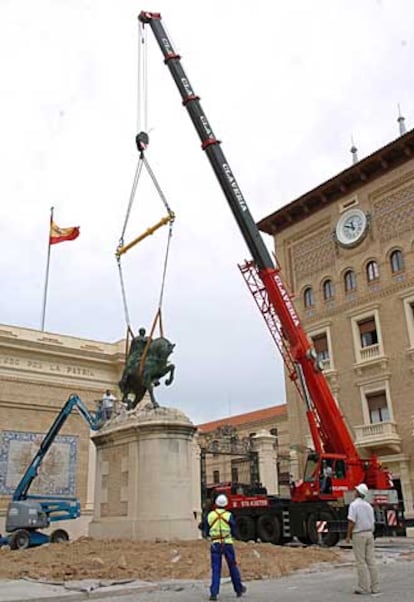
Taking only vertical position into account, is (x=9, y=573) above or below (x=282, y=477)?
below

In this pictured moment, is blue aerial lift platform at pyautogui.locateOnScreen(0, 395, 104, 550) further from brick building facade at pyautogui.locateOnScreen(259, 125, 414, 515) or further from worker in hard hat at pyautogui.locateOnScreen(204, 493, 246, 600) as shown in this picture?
brick building facade at pyautogui.locateOnScreen(259, 125, 414, 515)

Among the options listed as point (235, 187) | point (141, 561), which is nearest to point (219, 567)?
point (141, 561)

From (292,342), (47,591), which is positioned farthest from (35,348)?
(47,591)

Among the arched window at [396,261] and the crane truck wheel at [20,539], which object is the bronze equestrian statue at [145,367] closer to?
the crane truck wheel at [20,539]

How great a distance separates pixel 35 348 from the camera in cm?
3394

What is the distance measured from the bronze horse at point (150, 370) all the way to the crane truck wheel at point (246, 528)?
23.1 ft

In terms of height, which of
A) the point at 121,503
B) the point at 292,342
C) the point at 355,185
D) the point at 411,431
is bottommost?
the point at 121,503

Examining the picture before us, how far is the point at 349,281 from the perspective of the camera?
115 ft

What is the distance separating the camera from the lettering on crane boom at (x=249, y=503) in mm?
23281

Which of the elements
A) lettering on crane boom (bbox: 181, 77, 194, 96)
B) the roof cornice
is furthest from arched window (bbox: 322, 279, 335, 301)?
lettering on crane boom (bbox: 181, 77, 194, 96)

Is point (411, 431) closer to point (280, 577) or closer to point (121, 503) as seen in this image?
point (121, 503)

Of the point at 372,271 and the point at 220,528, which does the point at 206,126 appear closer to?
→ the point at 372,271

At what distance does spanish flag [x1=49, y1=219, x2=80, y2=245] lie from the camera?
37153 millimetres

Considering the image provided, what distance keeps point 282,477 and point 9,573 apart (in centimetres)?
2761
